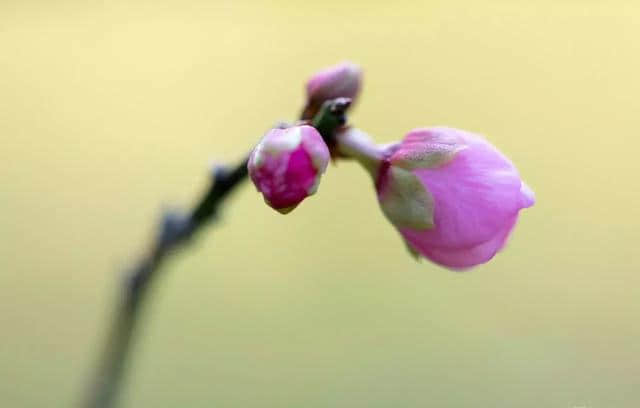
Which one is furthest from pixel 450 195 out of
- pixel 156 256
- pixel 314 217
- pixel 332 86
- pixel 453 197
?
pixel 314 217

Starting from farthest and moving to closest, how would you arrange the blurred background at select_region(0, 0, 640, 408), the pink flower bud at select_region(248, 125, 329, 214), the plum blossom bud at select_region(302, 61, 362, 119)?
1. the blurred background at select_region(0, 0, 640, 408)
2. the plum blossom bud at select_region(302, 61, 362, 119)
3. the pink flower bud at select_region(248, 125, 329, 214)

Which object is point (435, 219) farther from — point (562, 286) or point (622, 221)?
point (622, 221)

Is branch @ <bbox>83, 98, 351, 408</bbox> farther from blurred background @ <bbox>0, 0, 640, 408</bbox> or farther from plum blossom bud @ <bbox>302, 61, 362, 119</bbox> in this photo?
blurred background @ <bbox>0, 0, 640, 408</bbox>

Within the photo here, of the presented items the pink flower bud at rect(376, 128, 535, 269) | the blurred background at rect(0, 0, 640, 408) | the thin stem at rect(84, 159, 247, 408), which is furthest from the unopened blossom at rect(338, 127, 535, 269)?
the blurred background at rect(0, 0, 640, 408)

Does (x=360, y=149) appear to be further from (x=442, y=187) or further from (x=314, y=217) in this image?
(x=314, y=217)

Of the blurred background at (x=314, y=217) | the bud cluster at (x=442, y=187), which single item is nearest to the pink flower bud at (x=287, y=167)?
the bud cluster at (x=442, y=187)

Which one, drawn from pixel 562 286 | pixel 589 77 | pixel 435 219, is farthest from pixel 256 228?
pixel 435 219
